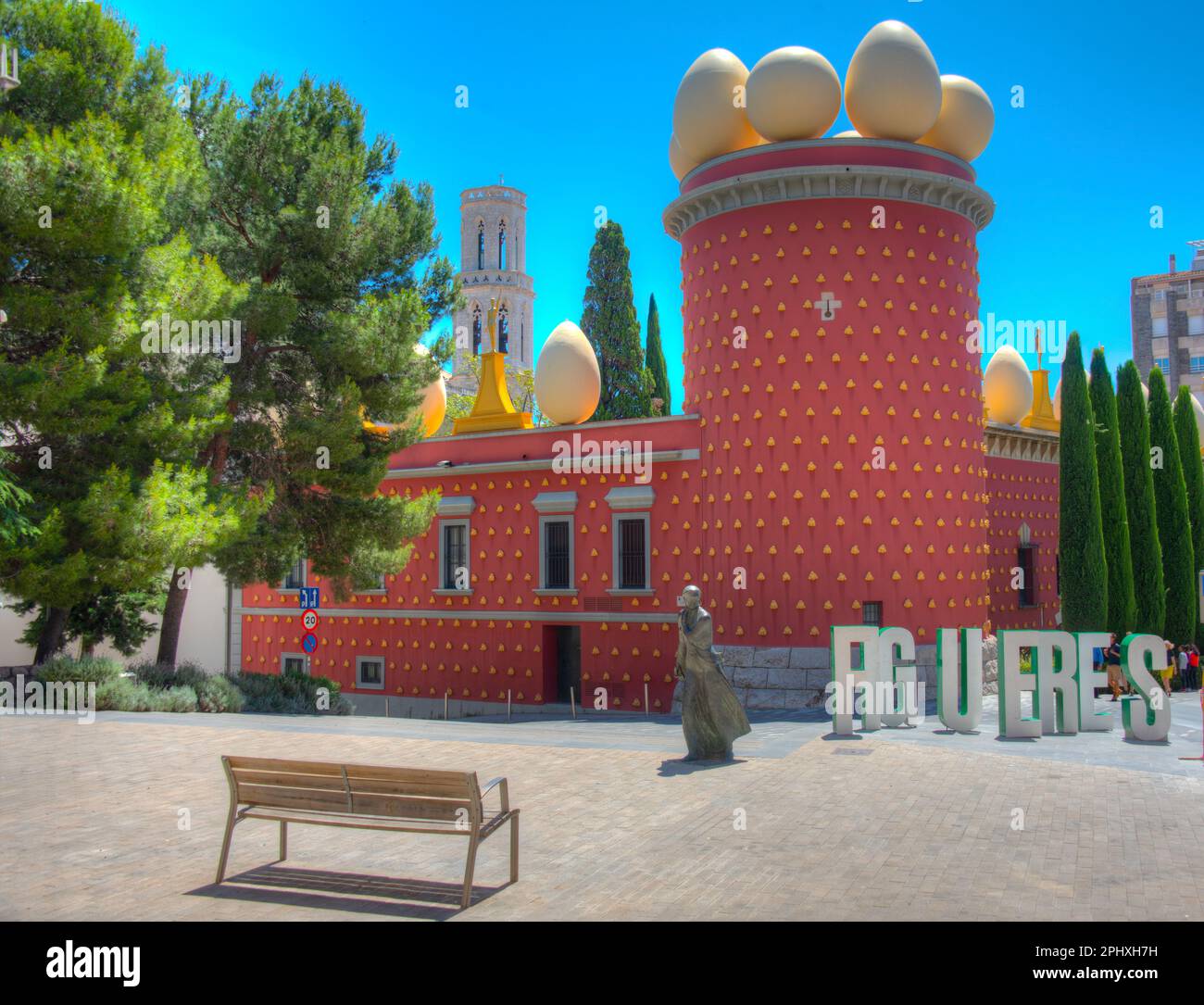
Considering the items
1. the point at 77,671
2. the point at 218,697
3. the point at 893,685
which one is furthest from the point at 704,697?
the point at 77,671

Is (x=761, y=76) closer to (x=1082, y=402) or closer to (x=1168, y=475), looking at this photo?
(x=1082, y=402)

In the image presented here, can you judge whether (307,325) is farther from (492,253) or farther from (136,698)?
(492,253)

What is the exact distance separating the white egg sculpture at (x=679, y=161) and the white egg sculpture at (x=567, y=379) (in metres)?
4.59

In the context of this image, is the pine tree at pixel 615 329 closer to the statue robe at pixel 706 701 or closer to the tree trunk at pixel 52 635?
the tree trunk at pixel 52 635

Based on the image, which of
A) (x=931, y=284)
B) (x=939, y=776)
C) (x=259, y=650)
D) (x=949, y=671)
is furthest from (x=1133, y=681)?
(x=259, y=650)

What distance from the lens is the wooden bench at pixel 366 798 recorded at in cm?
781

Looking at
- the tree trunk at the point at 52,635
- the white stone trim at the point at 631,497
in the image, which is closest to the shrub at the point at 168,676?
the tree trunk at the point at 52,635

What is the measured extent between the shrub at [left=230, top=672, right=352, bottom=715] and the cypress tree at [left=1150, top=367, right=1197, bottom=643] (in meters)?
21.5

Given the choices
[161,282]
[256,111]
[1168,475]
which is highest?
[256,111]

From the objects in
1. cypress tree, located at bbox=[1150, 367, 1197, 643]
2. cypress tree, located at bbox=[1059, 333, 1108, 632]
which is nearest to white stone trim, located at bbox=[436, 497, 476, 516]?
cypress tree, located at bbox=[1059, 333, 1108, 632]

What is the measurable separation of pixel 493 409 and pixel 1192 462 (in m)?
20.6

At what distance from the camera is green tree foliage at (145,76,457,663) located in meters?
22.8

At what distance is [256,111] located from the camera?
23656 millimetres
